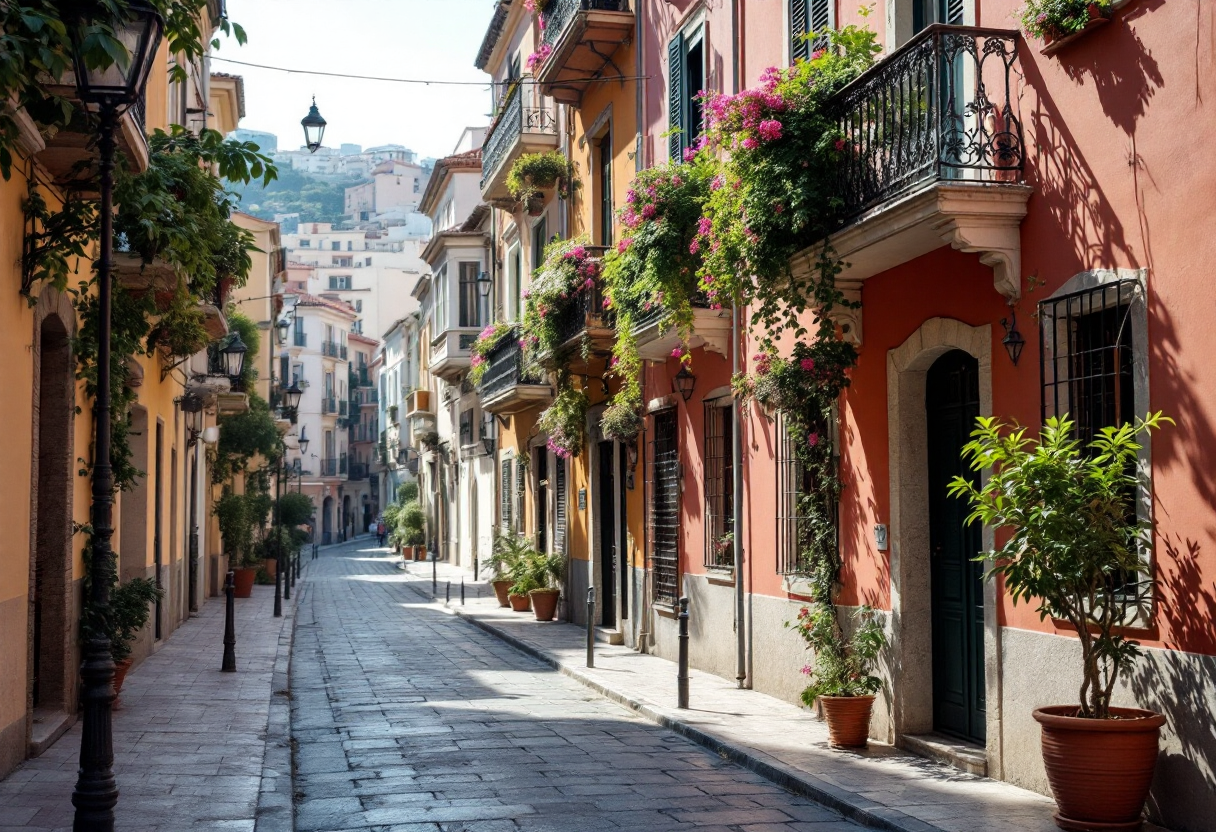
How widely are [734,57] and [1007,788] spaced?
335 inches

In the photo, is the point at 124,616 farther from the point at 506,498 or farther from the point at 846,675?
the point at 506,498

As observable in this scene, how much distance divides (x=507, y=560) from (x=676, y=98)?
1211 centimetres

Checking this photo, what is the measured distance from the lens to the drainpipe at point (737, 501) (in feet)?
46.8

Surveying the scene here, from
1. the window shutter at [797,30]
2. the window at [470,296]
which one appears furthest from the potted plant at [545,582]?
the window at [470,296]

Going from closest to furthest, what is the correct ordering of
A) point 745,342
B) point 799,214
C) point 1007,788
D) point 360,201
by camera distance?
point 1007,788 < point 799,214 < point 745,342 < point 360,201

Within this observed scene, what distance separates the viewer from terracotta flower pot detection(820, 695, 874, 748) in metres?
10.6

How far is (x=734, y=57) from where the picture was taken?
14555 millimetres

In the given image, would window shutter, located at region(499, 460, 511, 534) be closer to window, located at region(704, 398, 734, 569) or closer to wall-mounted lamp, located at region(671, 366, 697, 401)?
wall-mounted lamp, located at region(671, 366, 697, 401)

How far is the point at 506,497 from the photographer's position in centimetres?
3206

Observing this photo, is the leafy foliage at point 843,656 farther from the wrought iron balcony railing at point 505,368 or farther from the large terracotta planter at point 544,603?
the wrought iron balcony railing at point 505,368

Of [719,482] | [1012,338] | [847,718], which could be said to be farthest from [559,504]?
[1012,338]

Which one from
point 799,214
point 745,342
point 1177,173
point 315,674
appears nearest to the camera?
point 1177,173

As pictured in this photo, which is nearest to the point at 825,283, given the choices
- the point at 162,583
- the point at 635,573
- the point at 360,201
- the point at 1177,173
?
the point at 1177,173

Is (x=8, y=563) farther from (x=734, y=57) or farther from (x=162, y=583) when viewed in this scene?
(x=162, y=583)
